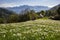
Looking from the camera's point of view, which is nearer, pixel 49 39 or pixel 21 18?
pixel 49 39

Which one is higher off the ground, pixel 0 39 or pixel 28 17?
pixel 0 39

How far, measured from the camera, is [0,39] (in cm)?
1023

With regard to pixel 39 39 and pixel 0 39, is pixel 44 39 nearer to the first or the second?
pixel 39 39

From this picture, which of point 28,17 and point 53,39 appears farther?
point 28,17

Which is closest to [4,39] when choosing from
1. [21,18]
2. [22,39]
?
→ [22,39]

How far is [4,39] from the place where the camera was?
33.7ft

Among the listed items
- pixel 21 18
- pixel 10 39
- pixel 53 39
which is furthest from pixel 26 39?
pixel 21 18

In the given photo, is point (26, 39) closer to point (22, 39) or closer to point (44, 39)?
point (22, 39)

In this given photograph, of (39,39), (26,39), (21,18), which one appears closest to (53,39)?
(39,39)

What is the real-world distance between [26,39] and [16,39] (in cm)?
62

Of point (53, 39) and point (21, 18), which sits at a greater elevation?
point (53, 39)

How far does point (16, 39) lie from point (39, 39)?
1437 millimetres

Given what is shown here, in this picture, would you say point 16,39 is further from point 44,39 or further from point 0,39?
point 44,39

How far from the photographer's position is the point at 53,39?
1049cm
